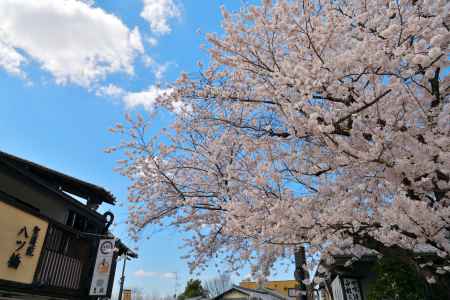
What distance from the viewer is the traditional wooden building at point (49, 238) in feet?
18.3

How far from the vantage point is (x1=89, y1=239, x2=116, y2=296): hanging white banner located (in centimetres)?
746

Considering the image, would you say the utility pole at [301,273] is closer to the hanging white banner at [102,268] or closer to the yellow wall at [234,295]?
the hanging white banner at [102,268]

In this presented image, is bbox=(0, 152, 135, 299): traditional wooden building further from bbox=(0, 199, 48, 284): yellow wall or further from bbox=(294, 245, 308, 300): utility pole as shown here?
bbox=(294, 245, 308, 300): utility pole

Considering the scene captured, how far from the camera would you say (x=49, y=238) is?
646cm

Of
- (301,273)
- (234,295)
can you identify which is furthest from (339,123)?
(234,295)

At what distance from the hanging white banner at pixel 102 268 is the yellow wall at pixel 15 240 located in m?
1.85

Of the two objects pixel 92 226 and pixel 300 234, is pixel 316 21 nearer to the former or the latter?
pixel 300 234

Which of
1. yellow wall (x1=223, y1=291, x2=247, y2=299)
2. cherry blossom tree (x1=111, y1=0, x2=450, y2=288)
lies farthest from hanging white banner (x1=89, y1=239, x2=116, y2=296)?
yellow wall (x1=223, y1=291, x2=247, y2=299)

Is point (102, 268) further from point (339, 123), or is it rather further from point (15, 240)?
point (339, 123)

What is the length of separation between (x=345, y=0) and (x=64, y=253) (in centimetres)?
799

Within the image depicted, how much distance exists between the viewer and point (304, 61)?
5.07 metres

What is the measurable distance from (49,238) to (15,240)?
0.87 metres

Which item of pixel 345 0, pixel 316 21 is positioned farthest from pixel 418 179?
pixel 345 0

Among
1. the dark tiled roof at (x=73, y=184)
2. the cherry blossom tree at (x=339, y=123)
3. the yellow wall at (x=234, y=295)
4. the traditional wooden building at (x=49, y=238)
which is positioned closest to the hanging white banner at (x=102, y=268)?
the traditional wooden building at (x=49, y=238)
